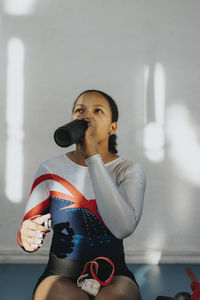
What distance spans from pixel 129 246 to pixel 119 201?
4.56ft

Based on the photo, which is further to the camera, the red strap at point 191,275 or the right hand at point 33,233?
the red strap at point 191,275

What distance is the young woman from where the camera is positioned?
0.88m

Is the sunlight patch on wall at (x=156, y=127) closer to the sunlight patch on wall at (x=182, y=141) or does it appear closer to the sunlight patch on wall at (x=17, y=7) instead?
the sunlight patch on wall at (x=182, y=141)

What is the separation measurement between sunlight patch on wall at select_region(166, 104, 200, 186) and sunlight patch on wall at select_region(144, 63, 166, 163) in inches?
2.0

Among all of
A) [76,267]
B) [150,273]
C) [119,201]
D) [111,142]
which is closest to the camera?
[119,201]

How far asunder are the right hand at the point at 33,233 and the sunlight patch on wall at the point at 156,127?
133 cm

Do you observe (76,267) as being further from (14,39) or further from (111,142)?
(14,39)

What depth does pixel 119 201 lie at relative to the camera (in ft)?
2.84

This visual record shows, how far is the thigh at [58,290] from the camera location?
859 mm

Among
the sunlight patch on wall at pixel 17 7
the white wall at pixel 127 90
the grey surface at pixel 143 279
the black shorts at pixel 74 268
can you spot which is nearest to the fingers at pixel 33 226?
the black shorts at pixel 74 268

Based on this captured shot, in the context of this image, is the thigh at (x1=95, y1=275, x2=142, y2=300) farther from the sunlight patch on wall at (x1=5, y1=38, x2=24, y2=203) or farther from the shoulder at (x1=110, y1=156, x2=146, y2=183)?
the sunlight patch on wall at (x1=5, y1=38, x2=24, y2=203)

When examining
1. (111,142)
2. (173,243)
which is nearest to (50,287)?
(111,142)

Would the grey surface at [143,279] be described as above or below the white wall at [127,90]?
below

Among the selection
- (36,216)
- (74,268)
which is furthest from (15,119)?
(74,268)
